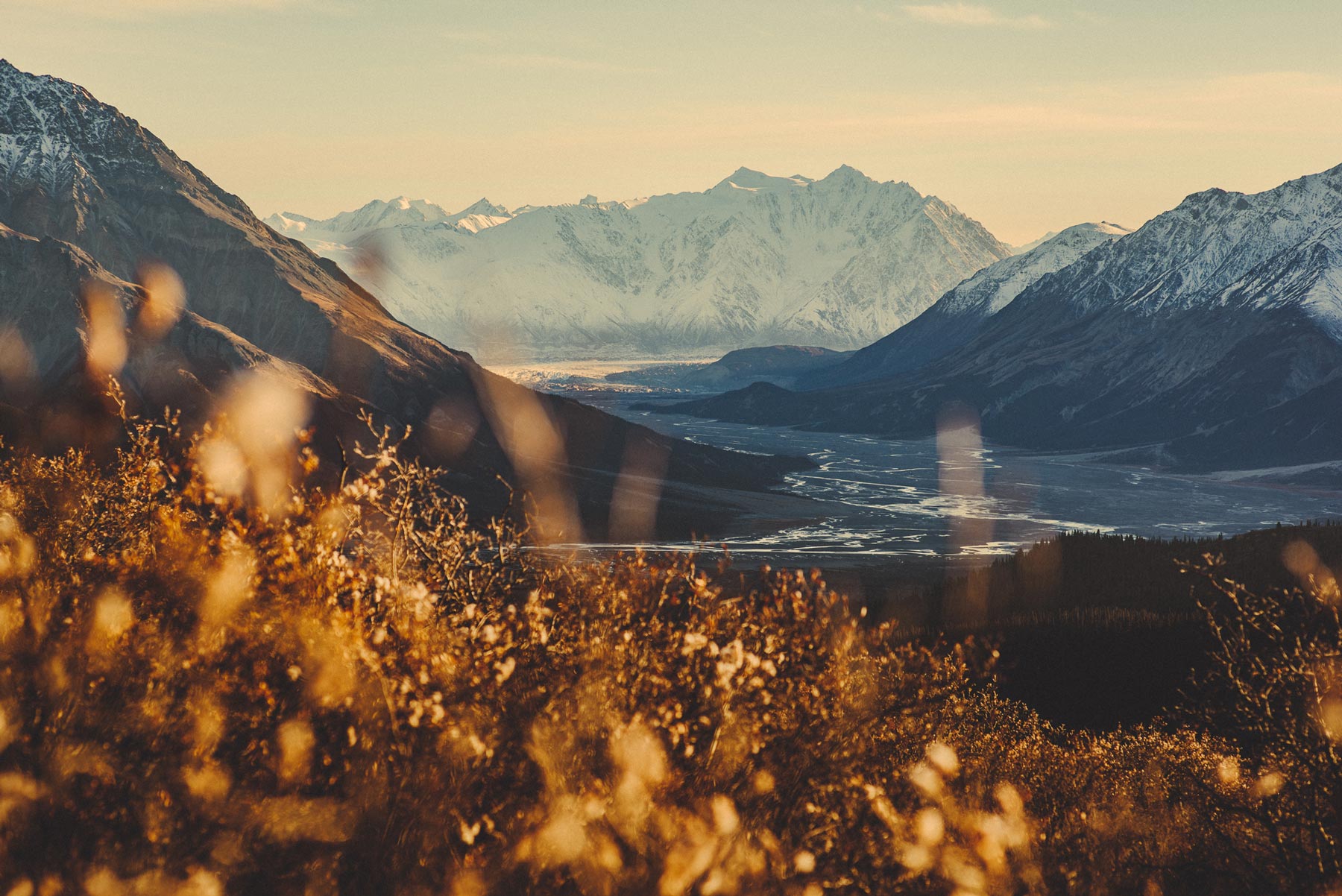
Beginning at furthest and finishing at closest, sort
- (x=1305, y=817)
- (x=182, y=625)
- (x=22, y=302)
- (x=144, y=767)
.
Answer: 1. (x=22, y=302)
2. (x=1305, y=817)
3. (x=182, y=625)
4. (x=144, y=767)

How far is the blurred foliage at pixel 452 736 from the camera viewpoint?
56.0 feet

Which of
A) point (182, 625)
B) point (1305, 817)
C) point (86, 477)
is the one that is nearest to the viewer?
point (182, 625)

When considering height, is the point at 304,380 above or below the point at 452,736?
above

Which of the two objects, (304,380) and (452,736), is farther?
(304,380)

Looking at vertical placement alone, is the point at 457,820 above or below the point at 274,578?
below

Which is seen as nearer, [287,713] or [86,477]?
[287,713]

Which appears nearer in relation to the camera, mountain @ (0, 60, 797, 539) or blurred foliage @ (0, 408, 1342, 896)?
blurred foliage @ (0, 408, 1342, 896)

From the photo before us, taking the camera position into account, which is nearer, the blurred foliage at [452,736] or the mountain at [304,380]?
the blurred foliage at [452,736]

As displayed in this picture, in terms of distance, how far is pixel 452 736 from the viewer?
18047mm

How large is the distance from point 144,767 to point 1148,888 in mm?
18009

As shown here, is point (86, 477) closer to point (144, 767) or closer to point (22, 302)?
point (144, 767)

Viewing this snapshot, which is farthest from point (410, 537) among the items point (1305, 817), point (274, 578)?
point (1305, 817)

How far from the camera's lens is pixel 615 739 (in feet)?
65.1

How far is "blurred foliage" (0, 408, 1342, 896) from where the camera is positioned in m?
17.1
